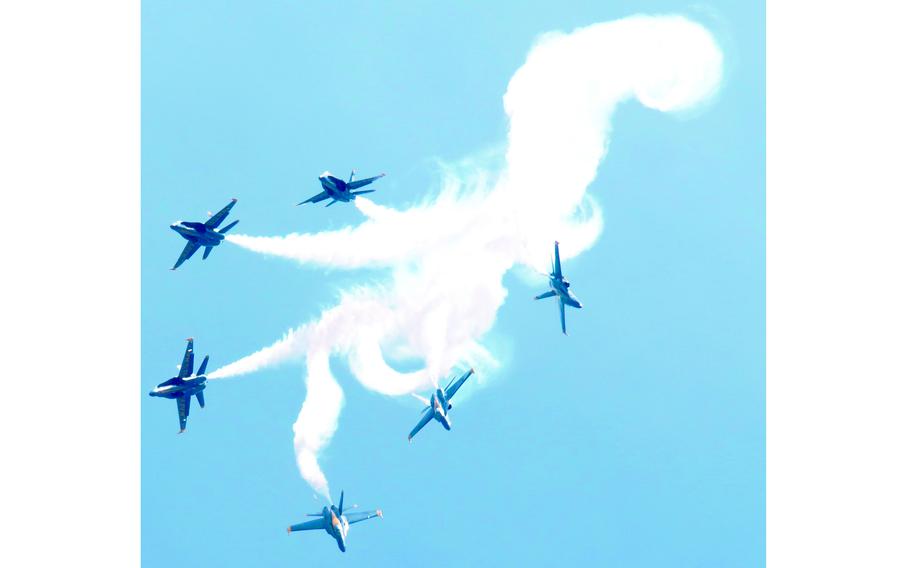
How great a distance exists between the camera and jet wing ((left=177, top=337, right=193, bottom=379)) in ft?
179

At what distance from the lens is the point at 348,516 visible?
5531cm

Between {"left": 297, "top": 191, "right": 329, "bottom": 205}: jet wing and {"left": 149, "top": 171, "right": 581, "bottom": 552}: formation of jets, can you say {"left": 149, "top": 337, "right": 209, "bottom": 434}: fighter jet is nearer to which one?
{"left": 149, "top": 171, "right": 581, "bottom": 552}: formation of jets

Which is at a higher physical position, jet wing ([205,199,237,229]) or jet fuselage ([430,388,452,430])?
jet wing ([205,199,237,229])

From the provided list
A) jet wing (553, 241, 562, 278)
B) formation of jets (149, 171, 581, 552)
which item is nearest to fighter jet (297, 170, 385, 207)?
formation of jets (149, 171, 581, 552)

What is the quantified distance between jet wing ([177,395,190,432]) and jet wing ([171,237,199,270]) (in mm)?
7258

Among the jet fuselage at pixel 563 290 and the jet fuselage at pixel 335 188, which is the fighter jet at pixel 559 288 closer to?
the jet fuselage at pixel 563 290

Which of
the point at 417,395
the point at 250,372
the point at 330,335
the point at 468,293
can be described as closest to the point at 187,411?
the point at 250,372

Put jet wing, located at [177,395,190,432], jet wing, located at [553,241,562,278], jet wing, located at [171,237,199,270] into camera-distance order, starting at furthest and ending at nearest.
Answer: jet wing, located at [177,395,190,432], jet wing, located at [171,237,199,270], jet wing, located at [553,241,562,278]

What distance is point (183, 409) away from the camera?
5584 centimetres

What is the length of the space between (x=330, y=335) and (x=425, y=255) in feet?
22.3

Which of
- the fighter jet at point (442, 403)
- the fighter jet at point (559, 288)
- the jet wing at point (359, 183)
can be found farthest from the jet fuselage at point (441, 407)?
the jet wing at point (359, 183)

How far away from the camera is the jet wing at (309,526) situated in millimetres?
55562

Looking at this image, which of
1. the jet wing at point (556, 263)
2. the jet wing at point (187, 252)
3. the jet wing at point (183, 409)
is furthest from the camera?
the jet wing at point (183, 409)

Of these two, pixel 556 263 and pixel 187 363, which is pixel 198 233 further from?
pixel 556 263
